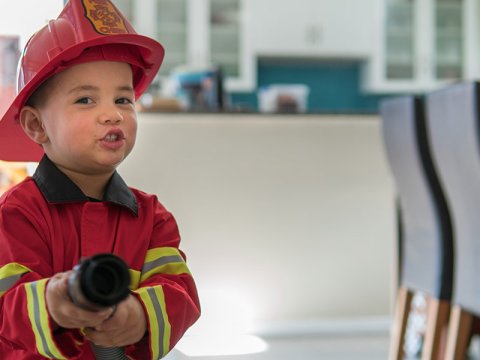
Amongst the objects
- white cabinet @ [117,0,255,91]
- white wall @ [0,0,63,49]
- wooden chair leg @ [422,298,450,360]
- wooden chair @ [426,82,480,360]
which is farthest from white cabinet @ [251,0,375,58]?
white wall @ [0,0,63,49]

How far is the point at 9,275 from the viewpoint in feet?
2.58

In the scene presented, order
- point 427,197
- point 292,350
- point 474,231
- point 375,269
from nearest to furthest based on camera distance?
point 474,231
point 427,197
point 292,350
point 375,269

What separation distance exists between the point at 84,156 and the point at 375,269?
94.2 inches

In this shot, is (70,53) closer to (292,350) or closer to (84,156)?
(84,156)

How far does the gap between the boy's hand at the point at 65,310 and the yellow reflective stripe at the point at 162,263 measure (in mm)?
158

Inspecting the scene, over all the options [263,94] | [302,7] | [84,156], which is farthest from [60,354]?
[302,7]

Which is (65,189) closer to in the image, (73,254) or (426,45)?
(73,254)

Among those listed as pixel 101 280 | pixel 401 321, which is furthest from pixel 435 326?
pixel 101 280

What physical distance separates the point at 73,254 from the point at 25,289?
0.29 feet

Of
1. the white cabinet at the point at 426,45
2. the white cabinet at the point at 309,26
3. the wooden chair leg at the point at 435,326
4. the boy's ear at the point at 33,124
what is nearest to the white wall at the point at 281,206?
the wooden chair leg at the point at 435,326

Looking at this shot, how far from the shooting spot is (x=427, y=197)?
7.55ft

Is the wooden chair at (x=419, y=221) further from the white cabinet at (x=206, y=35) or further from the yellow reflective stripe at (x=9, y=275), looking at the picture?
the white cabinet at (x=206, y=35)

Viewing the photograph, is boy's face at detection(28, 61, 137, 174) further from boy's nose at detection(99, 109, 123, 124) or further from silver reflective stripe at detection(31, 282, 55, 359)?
silver reflective stripe at detection(31, 282, 55, 359)

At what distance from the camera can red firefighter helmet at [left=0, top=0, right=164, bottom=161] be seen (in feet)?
2.76
